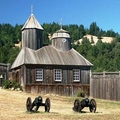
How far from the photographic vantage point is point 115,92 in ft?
102

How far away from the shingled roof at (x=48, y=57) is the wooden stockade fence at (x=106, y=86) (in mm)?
4165

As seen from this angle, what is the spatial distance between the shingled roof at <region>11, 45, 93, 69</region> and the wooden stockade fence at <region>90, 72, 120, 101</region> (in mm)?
4165

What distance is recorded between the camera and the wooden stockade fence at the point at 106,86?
1220 inches

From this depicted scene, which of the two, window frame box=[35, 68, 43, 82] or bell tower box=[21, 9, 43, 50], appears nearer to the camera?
window frame box=[35, 68, 43, 82]

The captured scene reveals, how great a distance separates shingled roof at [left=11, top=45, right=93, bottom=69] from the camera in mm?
38094

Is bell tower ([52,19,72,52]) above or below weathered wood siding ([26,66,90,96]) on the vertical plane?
above

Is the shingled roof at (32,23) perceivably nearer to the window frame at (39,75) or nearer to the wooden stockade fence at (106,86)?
the window frame at (39,75)

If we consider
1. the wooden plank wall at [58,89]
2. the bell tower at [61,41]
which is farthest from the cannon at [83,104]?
the bell tower at [61,41]

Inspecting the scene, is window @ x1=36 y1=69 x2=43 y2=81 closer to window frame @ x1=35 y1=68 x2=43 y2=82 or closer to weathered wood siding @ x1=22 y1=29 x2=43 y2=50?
window frame @ x1=35 y1=68 x2=43 y2=82

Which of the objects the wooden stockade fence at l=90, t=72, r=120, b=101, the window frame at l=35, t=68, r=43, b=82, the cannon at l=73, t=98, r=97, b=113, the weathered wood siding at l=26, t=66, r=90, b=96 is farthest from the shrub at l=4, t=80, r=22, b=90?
the cannon at l=73, t=98, r=97, b=113

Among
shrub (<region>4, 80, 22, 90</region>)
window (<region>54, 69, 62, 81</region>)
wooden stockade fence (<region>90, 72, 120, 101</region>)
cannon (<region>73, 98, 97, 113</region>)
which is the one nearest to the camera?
cannon (<region>73, 98, 97, 113</region>)

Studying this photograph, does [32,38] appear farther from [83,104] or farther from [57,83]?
[83,104]

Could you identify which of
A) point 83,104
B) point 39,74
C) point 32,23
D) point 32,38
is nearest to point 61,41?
point 32,38

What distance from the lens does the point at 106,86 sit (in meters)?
32.8
